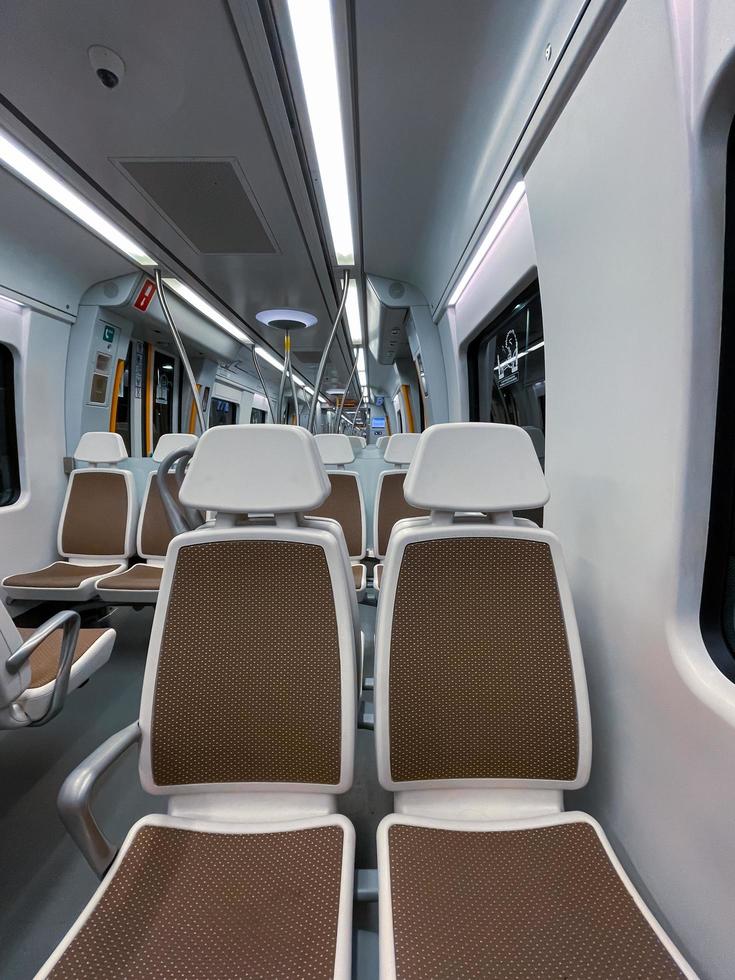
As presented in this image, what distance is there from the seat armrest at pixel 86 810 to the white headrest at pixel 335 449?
2323 millimetres

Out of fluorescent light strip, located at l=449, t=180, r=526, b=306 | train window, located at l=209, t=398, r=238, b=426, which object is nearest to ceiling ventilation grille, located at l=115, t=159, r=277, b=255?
fluorescent light strip, located at l=449, t=180, r=526, b=306

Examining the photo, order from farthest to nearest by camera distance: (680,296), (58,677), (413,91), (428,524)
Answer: (413,91)
(58,677)
(428,524)
(680,296)

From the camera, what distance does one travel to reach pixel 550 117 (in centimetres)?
154

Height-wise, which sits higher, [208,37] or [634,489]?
[208,37]

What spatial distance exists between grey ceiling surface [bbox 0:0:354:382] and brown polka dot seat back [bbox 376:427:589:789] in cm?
175

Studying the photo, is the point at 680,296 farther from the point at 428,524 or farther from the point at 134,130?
the point at 134,130

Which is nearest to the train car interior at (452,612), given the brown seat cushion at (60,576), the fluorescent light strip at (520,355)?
the fluorescent light strip at (520,355)

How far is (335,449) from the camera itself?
3.20m

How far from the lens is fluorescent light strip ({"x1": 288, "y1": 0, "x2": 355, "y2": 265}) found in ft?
4.98

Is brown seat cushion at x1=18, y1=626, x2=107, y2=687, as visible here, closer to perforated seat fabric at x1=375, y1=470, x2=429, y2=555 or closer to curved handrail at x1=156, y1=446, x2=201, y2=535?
curved handrail at x1=156, y1=446, x2=201, y2=535

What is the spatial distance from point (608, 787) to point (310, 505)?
111cm

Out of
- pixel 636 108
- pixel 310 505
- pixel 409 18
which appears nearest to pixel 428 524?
pixel 310 505

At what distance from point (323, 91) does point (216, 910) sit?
2646 millimetres

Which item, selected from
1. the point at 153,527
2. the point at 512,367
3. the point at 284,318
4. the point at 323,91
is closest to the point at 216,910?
the point at 323,91
